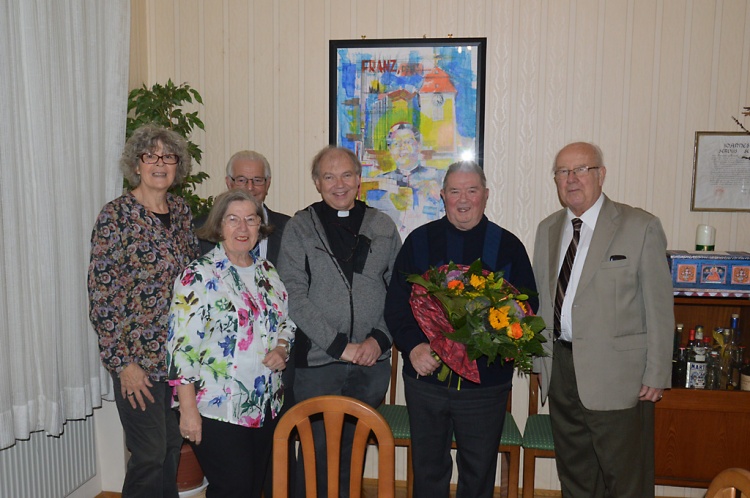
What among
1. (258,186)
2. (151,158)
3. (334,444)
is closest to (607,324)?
(334,444)

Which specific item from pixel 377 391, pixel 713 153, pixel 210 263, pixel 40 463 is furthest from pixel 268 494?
pixel 713 153

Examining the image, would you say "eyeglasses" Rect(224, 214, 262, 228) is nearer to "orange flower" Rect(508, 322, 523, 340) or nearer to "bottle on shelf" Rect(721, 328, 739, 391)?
"orange flower" Rect(508, 322, 523, 340)

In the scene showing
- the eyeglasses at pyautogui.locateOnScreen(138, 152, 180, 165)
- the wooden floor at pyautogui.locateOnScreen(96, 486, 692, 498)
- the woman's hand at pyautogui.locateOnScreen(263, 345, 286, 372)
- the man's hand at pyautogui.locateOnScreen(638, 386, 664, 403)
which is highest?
the eyeglasses at pyautogui.locateOnScreen(138, 152, 180, 165)

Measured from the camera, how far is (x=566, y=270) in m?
2.66

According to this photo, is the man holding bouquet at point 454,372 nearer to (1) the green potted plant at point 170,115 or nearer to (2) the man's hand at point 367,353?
(2) the man's hand at point 367,353

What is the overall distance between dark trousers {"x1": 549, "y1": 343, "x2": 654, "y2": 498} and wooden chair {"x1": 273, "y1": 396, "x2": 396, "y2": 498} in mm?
1226

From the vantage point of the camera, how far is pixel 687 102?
10.8 feet

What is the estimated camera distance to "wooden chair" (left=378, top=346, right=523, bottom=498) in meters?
2.96

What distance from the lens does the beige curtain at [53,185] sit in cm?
251

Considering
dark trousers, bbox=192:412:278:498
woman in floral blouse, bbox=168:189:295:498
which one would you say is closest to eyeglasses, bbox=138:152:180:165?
woman in floral blouse, bbox=168:189:295:498

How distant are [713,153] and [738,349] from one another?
106cm

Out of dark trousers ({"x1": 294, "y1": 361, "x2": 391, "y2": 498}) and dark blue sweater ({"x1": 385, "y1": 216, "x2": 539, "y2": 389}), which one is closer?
dark blue sweater ({"x1": 385, "y1": 216, "x2": 539, "y2": 389})

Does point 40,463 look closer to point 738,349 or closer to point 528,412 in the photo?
point 528,412

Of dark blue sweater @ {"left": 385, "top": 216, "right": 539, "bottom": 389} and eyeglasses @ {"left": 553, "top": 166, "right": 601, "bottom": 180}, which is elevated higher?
eyeglasses @ {"left": 553, "top": 166, "right": 601, "bottom": 180}
